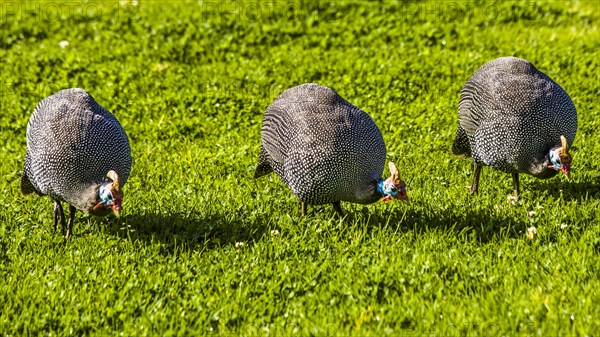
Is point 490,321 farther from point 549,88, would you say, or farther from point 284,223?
point 549,88

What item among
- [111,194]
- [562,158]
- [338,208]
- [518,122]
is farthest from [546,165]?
[111,194]

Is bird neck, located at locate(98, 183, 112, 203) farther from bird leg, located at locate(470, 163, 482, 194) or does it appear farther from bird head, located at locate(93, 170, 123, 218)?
bird leg, located at locate(470, 163, 482, 194)

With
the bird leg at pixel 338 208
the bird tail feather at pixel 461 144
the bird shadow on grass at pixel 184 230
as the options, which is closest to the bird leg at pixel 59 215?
the bird shadow on grass at pixel 184 230

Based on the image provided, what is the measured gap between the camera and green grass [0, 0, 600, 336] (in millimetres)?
4449

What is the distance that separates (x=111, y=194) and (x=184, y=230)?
2.49 feet

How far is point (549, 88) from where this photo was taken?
572cm

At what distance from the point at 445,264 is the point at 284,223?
3.81 ft

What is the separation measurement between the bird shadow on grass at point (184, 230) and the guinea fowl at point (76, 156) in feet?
1.08

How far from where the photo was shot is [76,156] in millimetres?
5215

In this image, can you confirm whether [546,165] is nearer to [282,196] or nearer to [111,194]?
[282,196]

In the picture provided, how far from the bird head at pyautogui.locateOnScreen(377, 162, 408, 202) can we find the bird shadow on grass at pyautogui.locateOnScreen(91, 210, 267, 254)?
0.85 m

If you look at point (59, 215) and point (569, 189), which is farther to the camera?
point (569, 189)

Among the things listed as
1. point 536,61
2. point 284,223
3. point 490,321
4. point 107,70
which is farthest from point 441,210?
point 107,70

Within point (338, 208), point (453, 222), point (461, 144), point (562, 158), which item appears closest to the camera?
point (562, 158)
